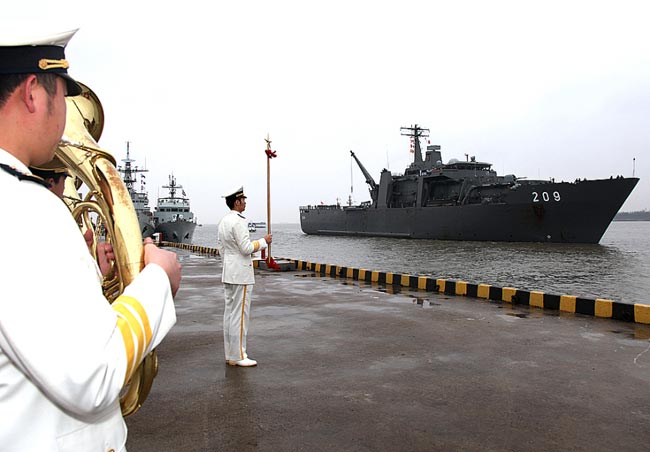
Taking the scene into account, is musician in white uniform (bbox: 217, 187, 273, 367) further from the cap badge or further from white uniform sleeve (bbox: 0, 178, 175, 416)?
white uniform sleeve (bbox: 0, 178, 175, 416)

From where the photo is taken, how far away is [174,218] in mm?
47438

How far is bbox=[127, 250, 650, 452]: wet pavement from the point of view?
343cm

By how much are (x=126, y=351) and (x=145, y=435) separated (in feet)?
9.35

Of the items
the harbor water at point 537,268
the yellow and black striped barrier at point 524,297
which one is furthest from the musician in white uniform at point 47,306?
the harbor water at point 537,268

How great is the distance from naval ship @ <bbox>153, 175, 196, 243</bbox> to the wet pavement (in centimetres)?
3779

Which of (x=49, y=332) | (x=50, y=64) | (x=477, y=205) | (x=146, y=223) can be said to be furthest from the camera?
(x=146, y=223)

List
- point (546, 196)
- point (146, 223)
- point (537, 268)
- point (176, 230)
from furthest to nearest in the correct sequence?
point (176, 230)
point (146, 223)
point (546, 196)
point (537, 268)

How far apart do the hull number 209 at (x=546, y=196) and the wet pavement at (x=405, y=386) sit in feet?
92.4

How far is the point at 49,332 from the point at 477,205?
38.3 metres

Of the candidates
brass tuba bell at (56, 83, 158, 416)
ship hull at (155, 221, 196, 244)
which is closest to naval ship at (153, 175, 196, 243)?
ship hull at (155, 221, 196, 244)

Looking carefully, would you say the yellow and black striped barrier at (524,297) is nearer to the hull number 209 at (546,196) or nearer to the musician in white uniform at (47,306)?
the musician in white uniform at (47,306)

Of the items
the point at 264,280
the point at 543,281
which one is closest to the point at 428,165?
the point at 543,281

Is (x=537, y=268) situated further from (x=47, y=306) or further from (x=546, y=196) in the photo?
(x=47, y=306)

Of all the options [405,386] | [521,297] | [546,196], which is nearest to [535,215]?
[546,196]
